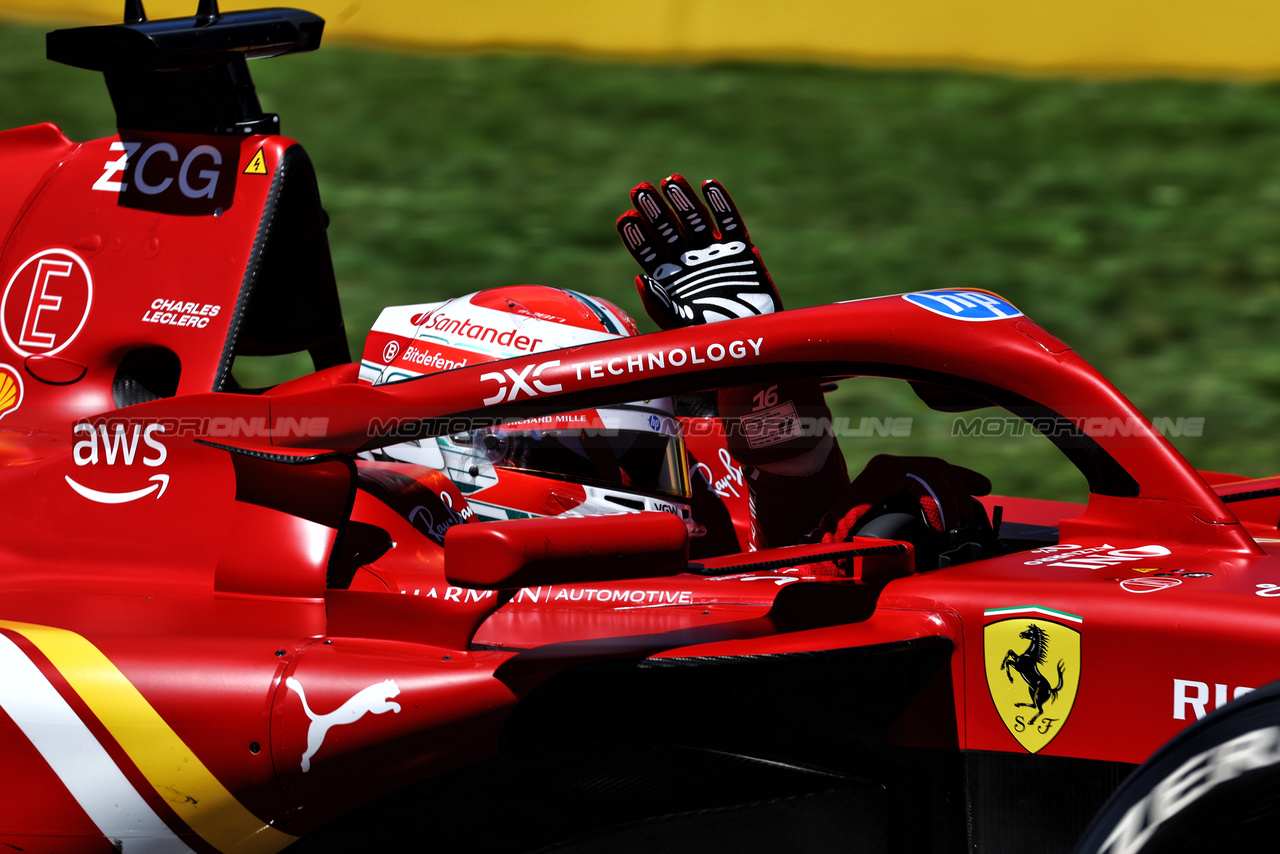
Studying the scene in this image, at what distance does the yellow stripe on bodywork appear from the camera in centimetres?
187

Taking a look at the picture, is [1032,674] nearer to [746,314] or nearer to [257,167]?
[746,314]

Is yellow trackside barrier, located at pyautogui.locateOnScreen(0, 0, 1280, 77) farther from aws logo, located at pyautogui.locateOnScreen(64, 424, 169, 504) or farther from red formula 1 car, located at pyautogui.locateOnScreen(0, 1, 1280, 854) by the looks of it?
aws logo, located at pyautogui.locateOnScreen(64, 424, 169, 504)

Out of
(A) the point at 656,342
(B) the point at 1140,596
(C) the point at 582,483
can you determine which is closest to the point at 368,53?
(C) the point at 582,483

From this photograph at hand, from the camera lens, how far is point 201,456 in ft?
7.25

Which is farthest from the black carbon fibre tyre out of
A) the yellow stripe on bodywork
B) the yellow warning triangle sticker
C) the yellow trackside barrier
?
the yellow trackside barrier

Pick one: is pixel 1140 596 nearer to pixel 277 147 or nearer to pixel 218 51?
pixel 277 147

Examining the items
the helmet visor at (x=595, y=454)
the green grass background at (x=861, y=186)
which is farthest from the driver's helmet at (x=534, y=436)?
the green grass background at (x=861, y=186)

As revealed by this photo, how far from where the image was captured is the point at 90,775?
6.17 ft

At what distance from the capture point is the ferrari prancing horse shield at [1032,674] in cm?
166

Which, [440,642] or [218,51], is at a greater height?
[218,51]

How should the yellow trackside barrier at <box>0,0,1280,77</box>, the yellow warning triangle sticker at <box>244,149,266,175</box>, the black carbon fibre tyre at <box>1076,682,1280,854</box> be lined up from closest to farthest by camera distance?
the black carbon fibre tyre at <box>1076,682,1280,854</box> → the yellow warning triangle sticker at <box>244,149,266,175</box> → the yellow trackside barrier at <box>0,0,1280,77</box>

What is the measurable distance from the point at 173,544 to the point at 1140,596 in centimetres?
151

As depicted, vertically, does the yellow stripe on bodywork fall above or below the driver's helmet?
below

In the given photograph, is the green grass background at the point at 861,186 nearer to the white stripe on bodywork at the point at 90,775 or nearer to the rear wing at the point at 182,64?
the rear wing at the point at 182,64
